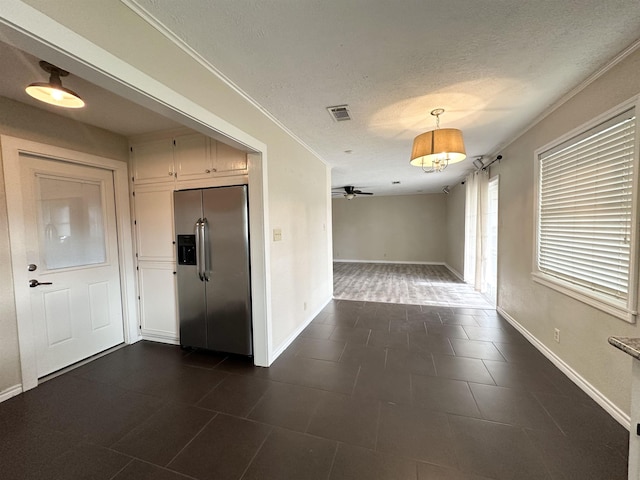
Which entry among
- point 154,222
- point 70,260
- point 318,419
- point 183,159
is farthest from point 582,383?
point 70,260

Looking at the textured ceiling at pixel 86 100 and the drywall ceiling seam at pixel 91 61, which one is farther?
the textured ceiling at pixel 86 100

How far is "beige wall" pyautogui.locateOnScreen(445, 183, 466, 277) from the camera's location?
657cm

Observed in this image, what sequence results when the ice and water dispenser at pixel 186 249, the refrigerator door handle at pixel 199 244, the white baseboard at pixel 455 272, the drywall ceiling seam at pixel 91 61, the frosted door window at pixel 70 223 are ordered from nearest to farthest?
1. the drywall ceiling seam at pixel 91 61
2. the frosted door window at pixel 70 223
3. the refrigerator door handle at pixel 199 244
4. the ice and water dispenser at pixel 186 249
5. the white baseboard at pixel 455 272

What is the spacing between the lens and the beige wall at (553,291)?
5.77 feet

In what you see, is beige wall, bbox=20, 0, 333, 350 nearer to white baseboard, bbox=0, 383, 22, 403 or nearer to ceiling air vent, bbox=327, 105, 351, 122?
ceiling air vent, bbox=327, 105, 351, 122

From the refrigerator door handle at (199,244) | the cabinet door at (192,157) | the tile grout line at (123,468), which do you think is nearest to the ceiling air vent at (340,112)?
the cabinet door at (192,157)

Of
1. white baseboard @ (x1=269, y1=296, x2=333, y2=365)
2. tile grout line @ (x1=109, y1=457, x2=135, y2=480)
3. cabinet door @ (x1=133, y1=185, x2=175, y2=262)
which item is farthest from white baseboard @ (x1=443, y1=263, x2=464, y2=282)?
tile grout line @ (x1=109, y1=457, x2=135, y2=480)

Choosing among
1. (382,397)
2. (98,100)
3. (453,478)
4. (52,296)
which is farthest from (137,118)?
(453,478)

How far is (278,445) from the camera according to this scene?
1.61 meters

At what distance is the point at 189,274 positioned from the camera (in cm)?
281

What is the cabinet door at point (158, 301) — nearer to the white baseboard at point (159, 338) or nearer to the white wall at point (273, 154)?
Result: the white baseboard at point (159, 338)

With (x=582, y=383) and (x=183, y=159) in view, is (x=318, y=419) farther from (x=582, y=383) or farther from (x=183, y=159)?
(x=183, y=159)

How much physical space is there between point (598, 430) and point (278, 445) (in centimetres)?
214

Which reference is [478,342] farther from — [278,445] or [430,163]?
[278,445]
